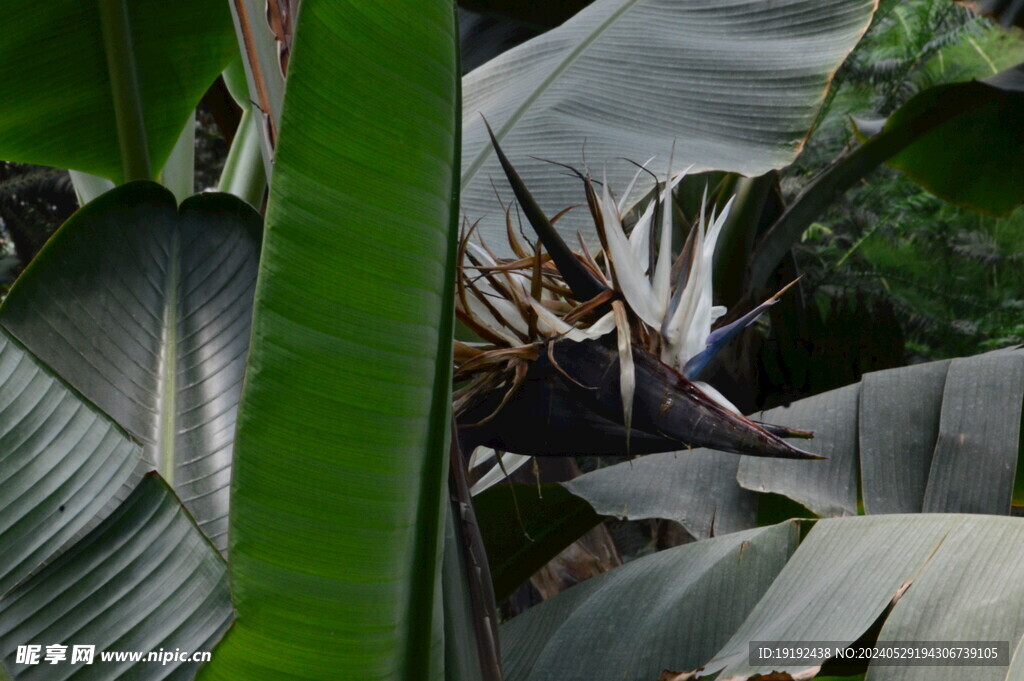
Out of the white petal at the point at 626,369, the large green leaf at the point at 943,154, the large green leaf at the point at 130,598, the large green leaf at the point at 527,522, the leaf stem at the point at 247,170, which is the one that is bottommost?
the large green leaf at the point at 527,522

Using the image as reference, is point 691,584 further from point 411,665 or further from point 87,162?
point 87,162

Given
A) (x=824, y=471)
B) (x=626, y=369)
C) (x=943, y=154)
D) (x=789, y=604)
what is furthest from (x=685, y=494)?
(x=943, y=154)

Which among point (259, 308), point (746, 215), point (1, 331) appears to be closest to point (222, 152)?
point (746, 215)

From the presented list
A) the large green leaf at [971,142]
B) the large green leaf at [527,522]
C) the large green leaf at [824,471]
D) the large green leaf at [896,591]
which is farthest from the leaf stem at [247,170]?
the large green leaf at [971,142]

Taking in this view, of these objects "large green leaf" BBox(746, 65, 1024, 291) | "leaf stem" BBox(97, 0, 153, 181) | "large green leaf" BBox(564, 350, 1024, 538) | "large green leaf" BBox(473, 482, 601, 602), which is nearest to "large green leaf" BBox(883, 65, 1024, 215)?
"large green leaf" BBox(746, 65, 1024, 291)

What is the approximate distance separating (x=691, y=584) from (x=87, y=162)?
0.84 m

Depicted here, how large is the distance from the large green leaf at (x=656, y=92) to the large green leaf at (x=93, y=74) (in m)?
0.35

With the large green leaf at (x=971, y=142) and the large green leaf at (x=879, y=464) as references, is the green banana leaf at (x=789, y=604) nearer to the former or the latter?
the large green leaf at (x=879, y=464)

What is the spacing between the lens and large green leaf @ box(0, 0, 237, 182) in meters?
0.91

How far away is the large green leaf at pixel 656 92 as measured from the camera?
3.43 ft

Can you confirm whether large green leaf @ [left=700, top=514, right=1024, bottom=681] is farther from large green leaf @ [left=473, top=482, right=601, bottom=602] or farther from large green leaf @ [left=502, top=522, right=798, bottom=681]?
large green leaf @ [left=473, top=482, right=601, bottom=602]

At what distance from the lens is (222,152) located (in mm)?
4047

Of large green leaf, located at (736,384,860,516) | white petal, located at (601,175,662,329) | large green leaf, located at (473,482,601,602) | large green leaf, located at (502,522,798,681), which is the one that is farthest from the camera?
large green leaf, located at (473,482,601,602)

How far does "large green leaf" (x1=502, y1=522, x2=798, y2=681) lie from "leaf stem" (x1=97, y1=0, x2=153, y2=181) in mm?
716
